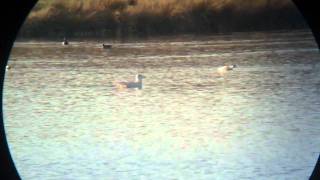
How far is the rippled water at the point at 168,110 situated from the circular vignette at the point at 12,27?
168 mm

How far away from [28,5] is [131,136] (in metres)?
0.89

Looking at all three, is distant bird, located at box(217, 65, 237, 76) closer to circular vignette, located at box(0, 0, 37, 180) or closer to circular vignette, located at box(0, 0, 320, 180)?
circular vignette, located at box(0, 0, 320, 180)

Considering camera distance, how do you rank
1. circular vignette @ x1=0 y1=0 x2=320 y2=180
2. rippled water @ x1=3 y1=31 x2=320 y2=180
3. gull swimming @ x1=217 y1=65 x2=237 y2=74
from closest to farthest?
circular vignette @ x1=0 y1=0 x2=320 y2=180 < rippled water @ x1=3 y1=31 x2=320 y2=180 < gull swimming @ x1=217 y1=65 x2=237 y2=74

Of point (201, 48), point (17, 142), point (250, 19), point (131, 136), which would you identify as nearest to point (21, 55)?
point (17, 142)

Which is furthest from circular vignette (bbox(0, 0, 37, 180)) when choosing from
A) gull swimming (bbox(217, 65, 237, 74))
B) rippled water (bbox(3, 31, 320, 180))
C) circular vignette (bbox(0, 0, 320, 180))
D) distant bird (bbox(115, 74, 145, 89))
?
gull swimming (bbox(217, 65, 237, 74))

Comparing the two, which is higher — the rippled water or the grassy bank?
the grassy bank

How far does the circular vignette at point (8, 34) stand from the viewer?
345 cm

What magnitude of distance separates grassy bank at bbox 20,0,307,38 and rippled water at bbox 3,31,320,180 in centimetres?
6

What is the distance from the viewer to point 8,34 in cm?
348

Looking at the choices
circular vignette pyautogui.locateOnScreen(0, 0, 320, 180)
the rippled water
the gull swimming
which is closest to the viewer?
circular vignette pyautogui.locateOnScreen(0, 0, 320, 180)

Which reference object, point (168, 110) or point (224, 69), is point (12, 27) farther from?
point (224, 69)

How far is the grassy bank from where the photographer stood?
3770 mm

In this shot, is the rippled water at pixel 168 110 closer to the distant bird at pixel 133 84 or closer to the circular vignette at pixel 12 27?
the distant bird at pixel 133 84

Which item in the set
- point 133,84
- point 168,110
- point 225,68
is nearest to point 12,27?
point 133,84
